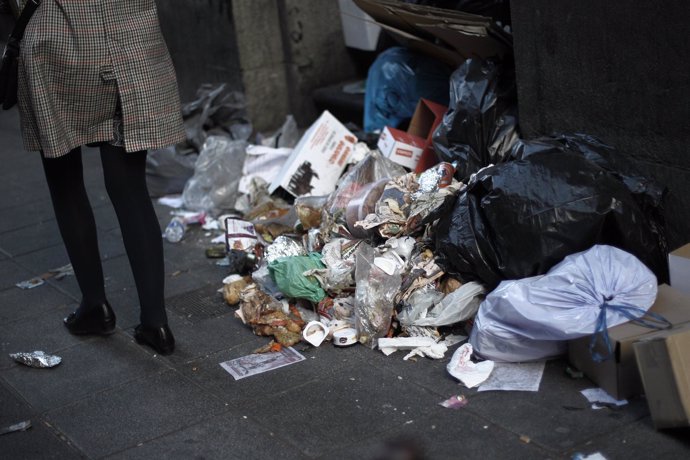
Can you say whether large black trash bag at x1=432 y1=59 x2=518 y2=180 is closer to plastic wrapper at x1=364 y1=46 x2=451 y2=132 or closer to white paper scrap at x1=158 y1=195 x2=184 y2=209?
plastic wrapper at x1=364 y1=46 x2=451 y2=132

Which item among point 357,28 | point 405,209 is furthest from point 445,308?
point 357,28

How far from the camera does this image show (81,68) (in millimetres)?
3209

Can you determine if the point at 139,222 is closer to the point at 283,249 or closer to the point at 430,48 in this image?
the point at 283,249

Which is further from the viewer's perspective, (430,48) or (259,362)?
(430,48)

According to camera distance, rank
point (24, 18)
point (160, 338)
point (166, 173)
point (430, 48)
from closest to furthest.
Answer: point (24, 18), point (160, 338), point (430, 48), point (166, 173)

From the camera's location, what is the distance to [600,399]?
2936mm

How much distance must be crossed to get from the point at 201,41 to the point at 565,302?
16.1 ft

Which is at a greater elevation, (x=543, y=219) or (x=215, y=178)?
(x=543, y=219)

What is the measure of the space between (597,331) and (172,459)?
1.46 m

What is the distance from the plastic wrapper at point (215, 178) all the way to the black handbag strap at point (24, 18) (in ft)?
7.41

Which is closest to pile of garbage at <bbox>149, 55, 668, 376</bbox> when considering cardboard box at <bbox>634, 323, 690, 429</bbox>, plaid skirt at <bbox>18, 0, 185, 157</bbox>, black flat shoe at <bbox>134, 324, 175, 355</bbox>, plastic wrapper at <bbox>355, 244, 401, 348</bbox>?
plastic wrapper at <bbox>355, 244, 401, 348</bbox>

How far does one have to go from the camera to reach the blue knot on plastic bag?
2904 millimetres

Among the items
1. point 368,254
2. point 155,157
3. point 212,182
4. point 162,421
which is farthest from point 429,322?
point 155,157

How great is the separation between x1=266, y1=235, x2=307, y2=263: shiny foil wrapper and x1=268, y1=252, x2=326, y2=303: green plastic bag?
0.84ft
